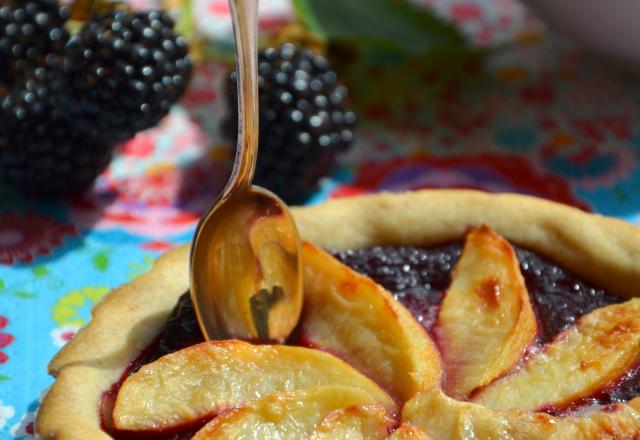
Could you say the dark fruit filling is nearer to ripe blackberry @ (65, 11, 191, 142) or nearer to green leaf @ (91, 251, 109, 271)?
green leaf @ (91, 251, 109, 271)

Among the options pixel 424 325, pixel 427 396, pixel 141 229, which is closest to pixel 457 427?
pixel 427 396

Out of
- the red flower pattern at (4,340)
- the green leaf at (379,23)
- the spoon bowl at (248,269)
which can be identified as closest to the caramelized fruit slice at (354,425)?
the spoon bowl at (248,269)

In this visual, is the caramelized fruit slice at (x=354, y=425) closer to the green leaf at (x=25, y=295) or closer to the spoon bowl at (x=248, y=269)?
the spoon bowl at (x=248, y=269)

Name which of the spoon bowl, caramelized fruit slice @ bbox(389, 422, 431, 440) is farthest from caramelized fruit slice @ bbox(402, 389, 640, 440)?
the spoon bowl

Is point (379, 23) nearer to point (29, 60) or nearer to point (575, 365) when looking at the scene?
point (29, 60)

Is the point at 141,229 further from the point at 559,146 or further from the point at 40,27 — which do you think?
the point at 559,146

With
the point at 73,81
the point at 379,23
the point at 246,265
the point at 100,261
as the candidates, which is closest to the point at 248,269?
the point at 246,265
